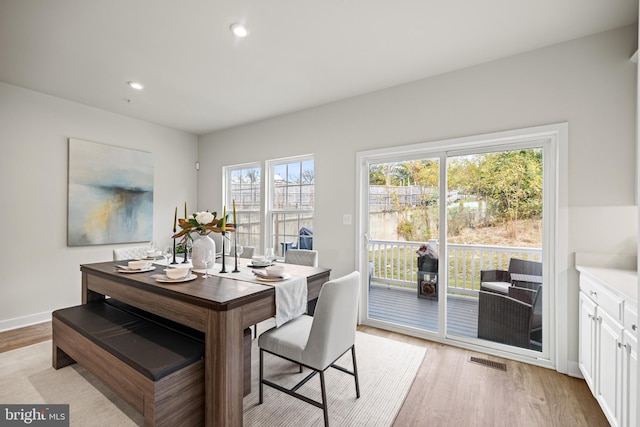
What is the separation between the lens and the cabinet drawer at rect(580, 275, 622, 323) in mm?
1557

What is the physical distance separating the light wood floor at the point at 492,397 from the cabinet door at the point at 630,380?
484 mm

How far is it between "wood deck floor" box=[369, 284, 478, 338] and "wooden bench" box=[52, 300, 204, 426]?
2192 mm

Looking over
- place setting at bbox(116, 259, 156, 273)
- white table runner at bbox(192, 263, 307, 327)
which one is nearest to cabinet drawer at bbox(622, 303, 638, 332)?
white table runner at bbox(192, 263, 307, 327)

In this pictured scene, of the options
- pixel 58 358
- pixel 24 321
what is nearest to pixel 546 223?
pixel 58 358

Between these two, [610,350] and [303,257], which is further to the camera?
[303,257]

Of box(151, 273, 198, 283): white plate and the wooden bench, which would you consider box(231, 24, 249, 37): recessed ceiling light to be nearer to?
box(151, 273, 198, 283): white plate

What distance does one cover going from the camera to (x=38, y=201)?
3389 millimetres

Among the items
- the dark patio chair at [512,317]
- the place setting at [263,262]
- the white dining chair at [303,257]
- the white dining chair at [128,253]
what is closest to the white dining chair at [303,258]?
the white dining chair at [303,257]

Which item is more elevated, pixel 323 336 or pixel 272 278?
pixel 272 278

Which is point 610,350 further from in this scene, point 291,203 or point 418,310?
point 291,203

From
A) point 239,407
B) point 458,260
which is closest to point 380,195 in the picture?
point 458,260

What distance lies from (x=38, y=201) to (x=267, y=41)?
10.8ft

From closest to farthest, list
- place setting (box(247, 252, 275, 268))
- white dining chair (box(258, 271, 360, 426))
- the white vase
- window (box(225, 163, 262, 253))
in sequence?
white dining chair (box(258, 271, 360, 426)) < the white vase < place setting (box(247, 252, 275, 268)) < window (box(225, 163, 262, 253))

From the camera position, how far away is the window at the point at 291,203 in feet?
13.1
